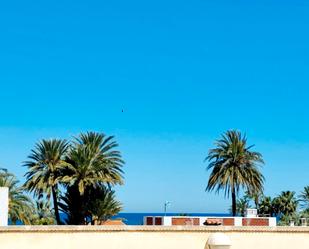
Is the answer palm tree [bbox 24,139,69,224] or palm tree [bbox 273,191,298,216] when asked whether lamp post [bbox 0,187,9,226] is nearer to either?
palm tree [bbox 24,139,69,224]

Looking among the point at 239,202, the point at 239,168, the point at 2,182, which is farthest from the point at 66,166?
the point at 239,202

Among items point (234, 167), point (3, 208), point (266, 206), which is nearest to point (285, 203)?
point (266, 206)

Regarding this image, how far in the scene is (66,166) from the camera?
2082 inches

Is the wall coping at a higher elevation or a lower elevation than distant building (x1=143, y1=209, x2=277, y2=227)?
lower

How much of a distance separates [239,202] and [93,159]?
1684 inches

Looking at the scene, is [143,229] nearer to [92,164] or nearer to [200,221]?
[200,221]

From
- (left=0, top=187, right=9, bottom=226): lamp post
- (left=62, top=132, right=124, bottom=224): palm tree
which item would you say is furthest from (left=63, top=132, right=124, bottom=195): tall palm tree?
(left=0, top=187, right=9, bottom=226): lamp post

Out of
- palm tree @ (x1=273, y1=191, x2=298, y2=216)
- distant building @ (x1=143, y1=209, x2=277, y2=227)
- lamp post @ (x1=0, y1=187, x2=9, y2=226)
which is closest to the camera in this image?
lamp post @ (x1=0, y1=187, x2=9, y2=226)

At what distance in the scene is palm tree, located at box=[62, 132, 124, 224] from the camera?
51.9m
